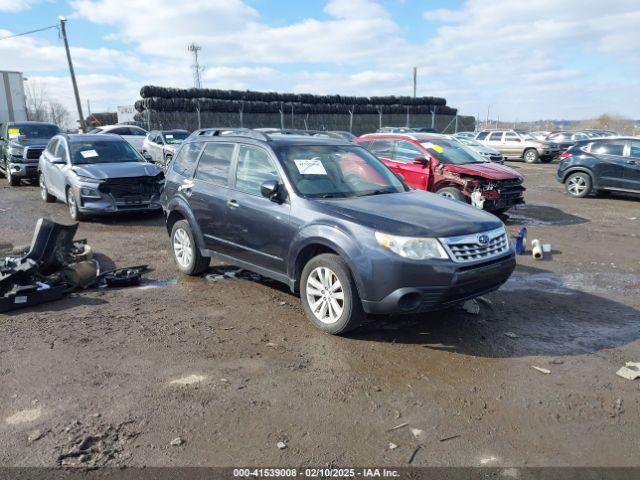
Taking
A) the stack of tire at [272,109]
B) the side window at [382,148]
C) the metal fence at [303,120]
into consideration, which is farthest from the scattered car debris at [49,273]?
the stack of tire at [272,109]

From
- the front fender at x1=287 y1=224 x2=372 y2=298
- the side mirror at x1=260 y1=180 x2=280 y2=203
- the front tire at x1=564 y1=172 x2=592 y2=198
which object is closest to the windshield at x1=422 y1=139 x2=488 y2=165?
the front tire at x1=564 y1=172 x2=592 y2=198

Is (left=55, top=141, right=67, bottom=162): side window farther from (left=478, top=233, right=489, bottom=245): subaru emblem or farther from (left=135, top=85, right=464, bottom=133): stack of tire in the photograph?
(left=135, top=85, right=464, bottom=133): stack of tire

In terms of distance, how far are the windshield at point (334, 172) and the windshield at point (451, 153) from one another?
470 cm

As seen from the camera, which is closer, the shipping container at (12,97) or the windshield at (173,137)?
the windshield at (173,137)

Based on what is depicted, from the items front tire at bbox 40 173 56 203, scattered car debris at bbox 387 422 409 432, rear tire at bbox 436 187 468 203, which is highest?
rear tire at bbox 436 187 468 203

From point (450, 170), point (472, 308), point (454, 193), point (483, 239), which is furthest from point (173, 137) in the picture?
point (483, 239)

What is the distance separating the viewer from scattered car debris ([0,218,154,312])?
547 cm

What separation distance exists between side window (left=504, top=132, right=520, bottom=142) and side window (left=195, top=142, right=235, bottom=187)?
24.1 m

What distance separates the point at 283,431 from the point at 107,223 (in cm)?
814

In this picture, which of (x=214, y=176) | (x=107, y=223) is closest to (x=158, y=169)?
(x=107, y=223)

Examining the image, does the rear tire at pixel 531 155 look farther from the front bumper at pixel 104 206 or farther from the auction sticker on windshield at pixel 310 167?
the auction sticker on windshield at pixel 310 167

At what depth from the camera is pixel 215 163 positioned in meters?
6.09

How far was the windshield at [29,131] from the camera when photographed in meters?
15.8

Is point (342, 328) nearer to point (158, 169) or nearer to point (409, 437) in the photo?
point (409, 437)
